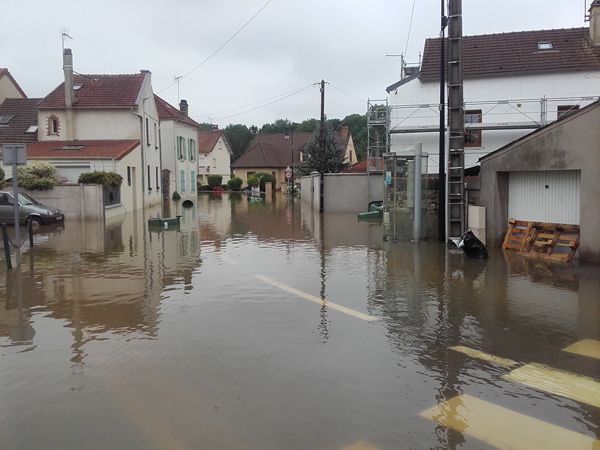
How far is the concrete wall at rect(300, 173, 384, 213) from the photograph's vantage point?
29.5 meters

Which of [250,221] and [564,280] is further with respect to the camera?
[250,221]

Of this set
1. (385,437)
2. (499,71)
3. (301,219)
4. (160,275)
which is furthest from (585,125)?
(499,71)

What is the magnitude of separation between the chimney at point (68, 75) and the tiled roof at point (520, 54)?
18.4 metres

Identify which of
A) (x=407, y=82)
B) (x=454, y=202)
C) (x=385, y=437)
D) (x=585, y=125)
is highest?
(x=407, y=82)

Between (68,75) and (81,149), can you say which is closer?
(81,149)

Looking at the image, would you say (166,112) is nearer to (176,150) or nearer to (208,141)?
(176,150)

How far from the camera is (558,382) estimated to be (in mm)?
5277

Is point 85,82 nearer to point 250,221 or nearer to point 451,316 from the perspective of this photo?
point 250,221

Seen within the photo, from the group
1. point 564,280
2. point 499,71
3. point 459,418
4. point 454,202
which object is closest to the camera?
point 459,418

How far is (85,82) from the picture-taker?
34406 mm

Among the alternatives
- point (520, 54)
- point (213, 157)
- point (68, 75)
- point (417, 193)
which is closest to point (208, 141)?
point (213, 157)

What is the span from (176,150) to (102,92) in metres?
11.7

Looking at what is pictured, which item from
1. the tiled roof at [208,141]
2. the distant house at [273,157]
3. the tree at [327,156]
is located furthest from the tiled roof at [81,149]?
the distant house at [273,157]

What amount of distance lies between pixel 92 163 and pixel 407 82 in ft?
51.3
